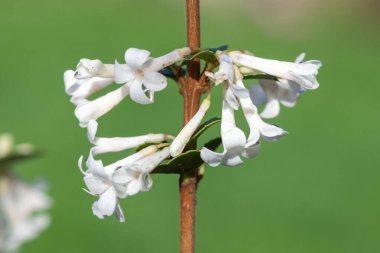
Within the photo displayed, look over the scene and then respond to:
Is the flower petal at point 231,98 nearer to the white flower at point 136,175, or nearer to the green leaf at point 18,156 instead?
the white flower at point 136,175

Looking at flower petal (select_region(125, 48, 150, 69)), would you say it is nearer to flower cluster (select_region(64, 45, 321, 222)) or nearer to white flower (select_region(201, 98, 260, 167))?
flower cluster (select_region(64, 45, 321, 222))

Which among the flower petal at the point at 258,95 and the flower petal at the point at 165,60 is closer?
the flower petal at the point at 165,60

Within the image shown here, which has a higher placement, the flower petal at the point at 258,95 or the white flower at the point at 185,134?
the flower petal at the point at 258,95

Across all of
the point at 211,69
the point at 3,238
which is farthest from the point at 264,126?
the point at 3,238

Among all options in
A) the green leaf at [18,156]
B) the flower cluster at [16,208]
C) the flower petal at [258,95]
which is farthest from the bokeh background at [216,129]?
the flower petal at [258,95]

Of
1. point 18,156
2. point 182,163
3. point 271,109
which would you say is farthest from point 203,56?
point 18,156

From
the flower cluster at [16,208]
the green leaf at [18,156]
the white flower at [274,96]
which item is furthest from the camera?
the flower cluster at [16,208]

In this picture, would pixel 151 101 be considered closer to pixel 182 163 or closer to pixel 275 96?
pixel 182 163

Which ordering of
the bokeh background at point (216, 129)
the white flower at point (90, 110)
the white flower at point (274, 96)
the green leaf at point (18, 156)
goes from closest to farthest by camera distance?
1. the white flower at point (90, 110)
2. the white flower at point (274, 96)
3. the green leaf at point (18, 156)
4. the bokeh background at point (216, 129)
